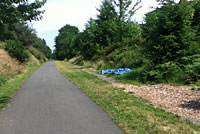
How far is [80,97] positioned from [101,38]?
2116 centimetres

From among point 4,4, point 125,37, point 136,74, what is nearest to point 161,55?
point 136,74

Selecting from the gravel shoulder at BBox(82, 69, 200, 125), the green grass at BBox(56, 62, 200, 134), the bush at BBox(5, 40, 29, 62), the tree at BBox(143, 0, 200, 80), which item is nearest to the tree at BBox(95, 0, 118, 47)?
the bush at BBox(5, 40, 29, 62)

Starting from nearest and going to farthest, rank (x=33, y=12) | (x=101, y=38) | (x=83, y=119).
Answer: (x=83, y=119) → (x=33, y=12) → (x=101, y=38)

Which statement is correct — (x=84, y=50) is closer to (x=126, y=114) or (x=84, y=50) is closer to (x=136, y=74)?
(x=136, y=74)

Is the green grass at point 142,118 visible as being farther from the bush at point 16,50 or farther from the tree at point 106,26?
the tree at point 106,26

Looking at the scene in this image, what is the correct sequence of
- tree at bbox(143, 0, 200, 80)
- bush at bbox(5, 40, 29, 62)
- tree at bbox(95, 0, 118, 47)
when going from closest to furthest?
tree at bbox(143, 0, 200, 80)
bush at bbox(5, 40, 29, 62)
tree at bbox(95, 0, 118, 47)

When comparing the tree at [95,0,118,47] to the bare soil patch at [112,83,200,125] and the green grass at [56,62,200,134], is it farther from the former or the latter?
the green grass at [56,62,200,134]

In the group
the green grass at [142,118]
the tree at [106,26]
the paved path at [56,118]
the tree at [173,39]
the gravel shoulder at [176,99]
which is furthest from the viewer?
the tree at [106,26]

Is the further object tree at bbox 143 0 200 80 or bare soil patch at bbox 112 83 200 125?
tree at bbox 143 0 200 80

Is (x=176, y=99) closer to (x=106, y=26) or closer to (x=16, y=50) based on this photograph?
(x=16, y=50)

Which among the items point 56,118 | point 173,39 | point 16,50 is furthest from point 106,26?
point 56,118

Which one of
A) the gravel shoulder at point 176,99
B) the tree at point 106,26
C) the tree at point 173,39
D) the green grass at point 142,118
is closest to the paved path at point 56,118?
the green grass at point 142,118

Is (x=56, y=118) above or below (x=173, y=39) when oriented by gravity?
below

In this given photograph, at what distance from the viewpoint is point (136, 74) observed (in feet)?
44.9
